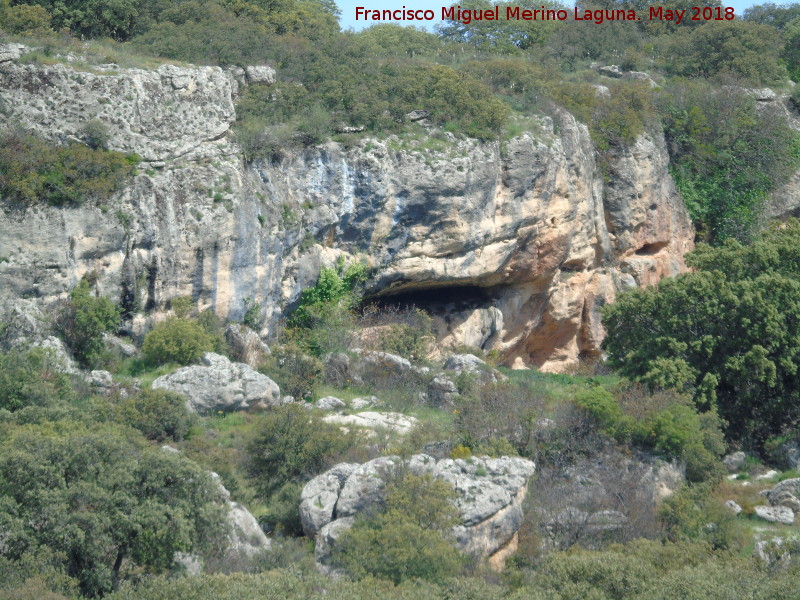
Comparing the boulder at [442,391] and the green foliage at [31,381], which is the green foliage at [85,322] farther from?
the boulder at [442,391]

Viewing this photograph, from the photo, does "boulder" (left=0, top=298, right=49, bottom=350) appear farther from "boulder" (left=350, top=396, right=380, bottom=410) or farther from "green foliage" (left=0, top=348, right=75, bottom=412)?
"boulder" (left=350, top=396, right=380, bottom=410)

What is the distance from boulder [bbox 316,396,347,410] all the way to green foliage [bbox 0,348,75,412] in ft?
18.7

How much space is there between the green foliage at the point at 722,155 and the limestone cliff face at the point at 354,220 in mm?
1228

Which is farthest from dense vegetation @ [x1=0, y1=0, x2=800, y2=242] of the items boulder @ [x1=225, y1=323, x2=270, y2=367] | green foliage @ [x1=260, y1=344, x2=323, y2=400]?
green foliage @ [x1=260, y1=344, x2=323, y2=400]

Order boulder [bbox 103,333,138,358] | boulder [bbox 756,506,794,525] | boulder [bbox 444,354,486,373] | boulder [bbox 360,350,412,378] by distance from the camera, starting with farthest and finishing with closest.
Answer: boulder [bbox 444,354,486,373], boulder [bbox 360,350,412,378], boulder [bbox 103,333,138,358], boulder [bbox 756,506,794,525]

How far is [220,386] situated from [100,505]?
27.0 feet

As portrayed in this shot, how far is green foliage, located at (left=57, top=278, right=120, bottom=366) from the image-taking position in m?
24.8

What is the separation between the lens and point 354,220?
3075cm

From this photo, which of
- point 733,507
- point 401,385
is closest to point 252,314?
point 401,385

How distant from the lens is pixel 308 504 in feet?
63.8

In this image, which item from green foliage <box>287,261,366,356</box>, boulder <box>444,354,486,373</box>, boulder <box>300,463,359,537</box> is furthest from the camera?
green foliage <box>287,261,366,356</box>

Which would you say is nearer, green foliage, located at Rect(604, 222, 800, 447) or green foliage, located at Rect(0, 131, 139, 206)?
green foliage, located at Rect(0, 131, 139, 206)

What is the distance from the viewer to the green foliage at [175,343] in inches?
995

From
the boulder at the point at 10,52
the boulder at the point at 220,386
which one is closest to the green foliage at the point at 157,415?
the boulder at the point at 220,386
